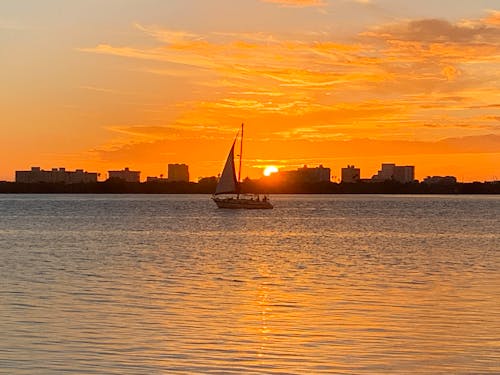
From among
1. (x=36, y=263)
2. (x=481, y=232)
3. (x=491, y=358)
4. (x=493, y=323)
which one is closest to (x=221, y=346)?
(x=491, y=358)

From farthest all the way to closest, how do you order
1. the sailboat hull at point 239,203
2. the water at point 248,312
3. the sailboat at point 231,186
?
the sailboat hull at point 239,203, the sailboat at point 231,186, the water at point 248,312

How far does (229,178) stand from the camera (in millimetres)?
122562

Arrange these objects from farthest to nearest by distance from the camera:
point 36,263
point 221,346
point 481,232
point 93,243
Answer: point 481,232, point 93,243, point 36,263, point 221,346

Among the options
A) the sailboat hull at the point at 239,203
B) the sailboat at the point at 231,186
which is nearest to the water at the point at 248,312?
the sailboat at the point at 231,186

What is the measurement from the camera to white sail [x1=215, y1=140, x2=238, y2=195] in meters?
121

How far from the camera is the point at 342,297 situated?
29.3m

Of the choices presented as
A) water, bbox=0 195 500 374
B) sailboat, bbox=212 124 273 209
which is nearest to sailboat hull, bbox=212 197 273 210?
sailboat, bbox=212 124 273 209

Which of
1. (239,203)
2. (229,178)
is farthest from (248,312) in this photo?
(239,203)

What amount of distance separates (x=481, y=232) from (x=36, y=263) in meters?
48.2

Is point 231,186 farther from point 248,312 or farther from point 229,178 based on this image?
point 248,312

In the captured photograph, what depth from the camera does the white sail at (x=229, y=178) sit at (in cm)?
12075

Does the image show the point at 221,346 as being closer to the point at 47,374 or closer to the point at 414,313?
the point at 47,374

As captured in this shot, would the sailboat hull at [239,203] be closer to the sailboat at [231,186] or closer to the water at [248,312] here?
the sailboat at [231,186]

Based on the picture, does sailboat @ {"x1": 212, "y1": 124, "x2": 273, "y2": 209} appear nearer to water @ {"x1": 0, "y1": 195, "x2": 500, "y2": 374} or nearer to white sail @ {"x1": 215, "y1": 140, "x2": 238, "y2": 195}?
white sail @ {"x1": 215, "y1": 140, "x2": 238, "y2": 195}
